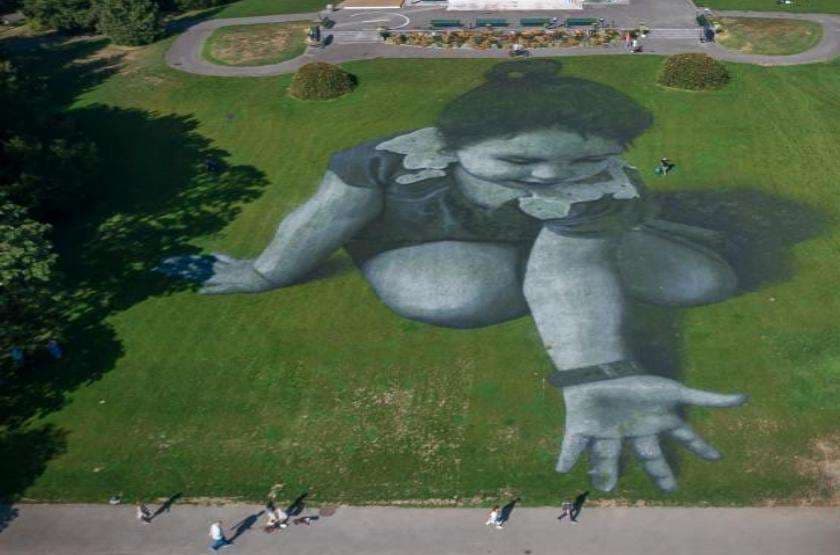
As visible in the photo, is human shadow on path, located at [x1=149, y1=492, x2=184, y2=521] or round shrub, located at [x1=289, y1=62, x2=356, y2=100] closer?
human shadow on path, located at [x1=149, y1=492, x2=184, y2=521]

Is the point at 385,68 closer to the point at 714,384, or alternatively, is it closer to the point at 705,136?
the point at 705,136

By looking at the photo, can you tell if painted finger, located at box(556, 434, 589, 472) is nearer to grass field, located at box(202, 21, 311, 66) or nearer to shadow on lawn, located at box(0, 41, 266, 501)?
shadow on lawn, located at box(0, 41, 266, 501)

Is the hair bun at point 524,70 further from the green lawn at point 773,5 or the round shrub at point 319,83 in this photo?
the green lawn at point 773,5

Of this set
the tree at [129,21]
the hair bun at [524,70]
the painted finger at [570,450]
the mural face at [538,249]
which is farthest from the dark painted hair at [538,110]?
the tree at [129,21]

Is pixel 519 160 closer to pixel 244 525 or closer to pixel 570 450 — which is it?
pixel 570 450

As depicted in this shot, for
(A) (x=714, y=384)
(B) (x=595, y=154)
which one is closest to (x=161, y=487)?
(A) (x=714, y=384)

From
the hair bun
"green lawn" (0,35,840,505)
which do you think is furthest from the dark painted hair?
"green lawn" (0,35,840,505)
